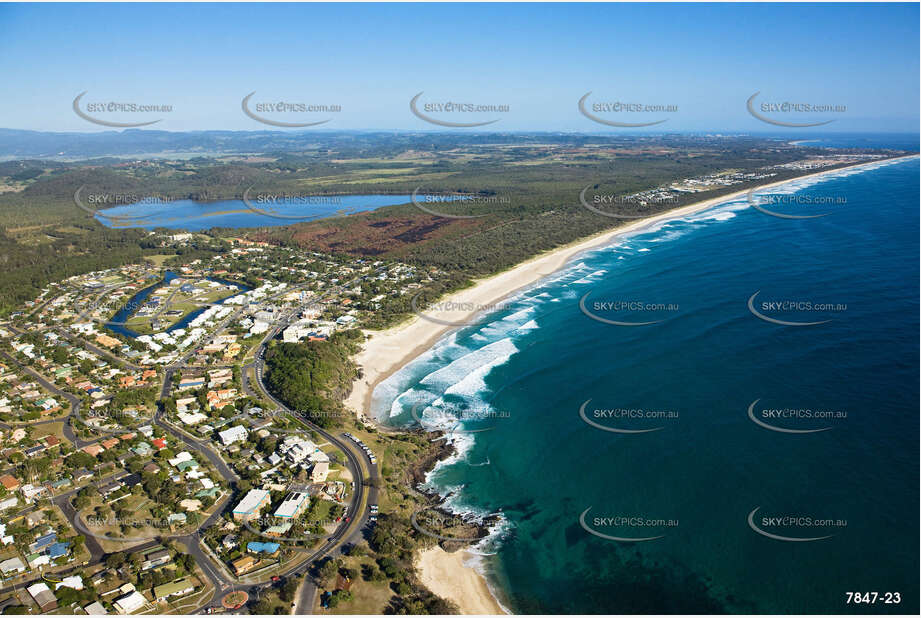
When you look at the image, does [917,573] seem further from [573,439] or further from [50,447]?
Answer: [50,447]

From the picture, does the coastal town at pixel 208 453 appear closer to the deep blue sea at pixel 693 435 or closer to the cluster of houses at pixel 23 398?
the cluster of houses at pixel 23 398

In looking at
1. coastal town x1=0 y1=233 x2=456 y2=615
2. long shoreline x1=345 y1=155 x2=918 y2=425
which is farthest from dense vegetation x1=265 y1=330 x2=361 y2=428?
long shoreline x1=345 y1=155 x2=918 y2=425

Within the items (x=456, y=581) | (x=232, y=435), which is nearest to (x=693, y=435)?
(x=456, y=581)

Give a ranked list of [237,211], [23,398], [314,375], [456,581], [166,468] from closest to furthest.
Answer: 1. [456,581]
2. [166,468]
3. [23,398]
4. [314,375]
5. [237,211]

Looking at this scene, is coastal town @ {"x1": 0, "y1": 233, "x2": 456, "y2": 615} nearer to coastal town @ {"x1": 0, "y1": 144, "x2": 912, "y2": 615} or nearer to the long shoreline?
coastal town @ {"x1": 0, "y1": 144, "x2": 912, "y2": 615}

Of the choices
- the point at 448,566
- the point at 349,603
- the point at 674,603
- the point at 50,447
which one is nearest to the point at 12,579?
the point at 50,447

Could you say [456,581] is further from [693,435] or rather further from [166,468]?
[166,468]

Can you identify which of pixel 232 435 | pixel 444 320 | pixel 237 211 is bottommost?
pixel 232 435

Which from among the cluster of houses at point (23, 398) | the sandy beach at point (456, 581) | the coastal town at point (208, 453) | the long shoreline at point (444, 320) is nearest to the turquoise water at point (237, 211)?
the coastal town at point (208, 453)
